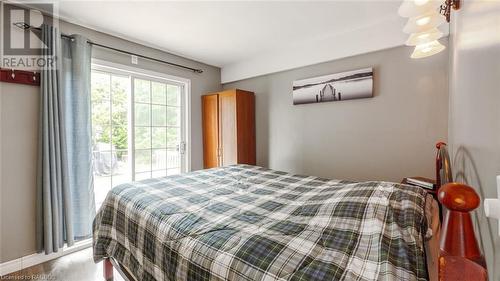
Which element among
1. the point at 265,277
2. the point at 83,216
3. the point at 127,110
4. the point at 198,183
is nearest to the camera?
the point at 265,277

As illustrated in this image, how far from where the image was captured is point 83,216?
7.84ft

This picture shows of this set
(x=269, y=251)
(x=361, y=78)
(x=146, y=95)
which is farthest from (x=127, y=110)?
(x=361, y=78)

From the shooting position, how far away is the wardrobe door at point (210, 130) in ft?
11.8

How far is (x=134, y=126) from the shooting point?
9.82 ft

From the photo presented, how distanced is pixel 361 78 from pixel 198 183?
2.20m

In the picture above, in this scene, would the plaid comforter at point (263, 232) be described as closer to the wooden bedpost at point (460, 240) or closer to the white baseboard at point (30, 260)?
the wooden bedpost at point (460, 240)

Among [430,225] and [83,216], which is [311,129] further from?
[83,216]

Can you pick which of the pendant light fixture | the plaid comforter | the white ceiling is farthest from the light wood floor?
the pendant light fixture

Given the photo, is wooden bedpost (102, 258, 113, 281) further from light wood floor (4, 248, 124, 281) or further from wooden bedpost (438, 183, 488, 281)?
wooden bedpost (438, 183, 488, 281)

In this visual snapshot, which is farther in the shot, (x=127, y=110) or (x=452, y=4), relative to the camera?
(x=127, y=110)

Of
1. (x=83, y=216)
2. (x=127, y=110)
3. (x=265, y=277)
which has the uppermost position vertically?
(x=127, y=110)

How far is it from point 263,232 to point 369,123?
2163 millimetres

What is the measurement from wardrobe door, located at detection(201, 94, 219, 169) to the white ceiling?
0.78 metres

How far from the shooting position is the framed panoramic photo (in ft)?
8.46
